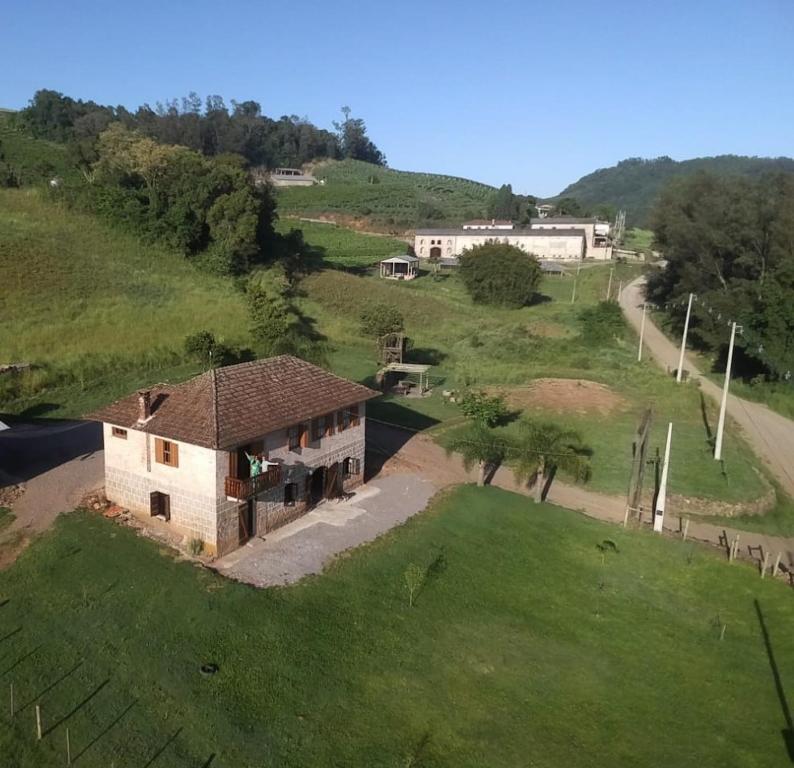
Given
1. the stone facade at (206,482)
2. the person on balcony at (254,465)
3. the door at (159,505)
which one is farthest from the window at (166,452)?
the person on balcony at (254,465)

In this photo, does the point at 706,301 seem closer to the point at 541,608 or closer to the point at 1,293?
the point at 541,608

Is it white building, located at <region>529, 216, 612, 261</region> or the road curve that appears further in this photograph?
white building, located at <region>529, 216, 612, 261</region>

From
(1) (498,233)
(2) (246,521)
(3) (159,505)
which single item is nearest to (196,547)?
(2) (246,521)

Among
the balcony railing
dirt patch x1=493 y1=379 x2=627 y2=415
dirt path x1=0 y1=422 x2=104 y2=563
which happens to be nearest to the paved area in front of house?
the balcony railing

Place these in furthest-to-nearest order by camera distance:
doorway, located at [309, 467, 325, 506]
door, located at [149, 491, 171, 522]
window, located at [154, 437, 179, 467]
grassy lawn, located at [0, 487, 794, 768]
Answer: doorway, located at [309, 467, 325, 506] → door, located at [149, 491, 171, 522] → window, located at [154, 437, 179, 467] → grassy lawn, located at [0, 487, 794, 768]

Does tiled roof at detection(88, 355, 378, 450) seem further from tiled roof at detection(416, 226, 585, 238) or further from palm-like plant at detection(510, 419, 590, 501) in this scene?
tiled roof at detection(416, 226, 585, 238)

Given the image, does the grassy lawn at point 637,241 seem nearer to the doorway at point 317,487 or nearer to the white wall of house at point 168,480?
the doorway at point 317,487
